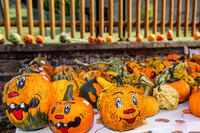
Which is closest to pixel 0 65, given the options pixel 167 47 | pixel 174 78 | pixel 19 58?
pixel 19 58

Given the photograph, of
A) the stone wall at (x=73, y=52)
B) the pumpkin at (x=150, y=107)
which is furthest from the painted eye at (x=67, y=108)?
the stone wall at (x=73, y=52)

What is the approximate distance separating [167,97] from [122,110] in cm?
56

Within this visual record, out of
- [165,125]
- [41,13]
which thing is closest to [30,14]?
[41,13]

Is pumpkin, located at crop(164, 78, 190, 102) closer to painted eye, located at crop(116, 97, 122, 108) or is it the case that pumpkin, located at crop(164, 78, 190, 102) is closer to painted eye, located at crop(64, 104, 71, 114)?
painted eye, located at crop(116, 97, 122, 108)

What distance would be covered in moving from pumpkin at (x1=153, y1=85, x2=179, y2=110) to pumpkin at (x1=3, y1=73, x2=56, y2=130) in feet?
3.21

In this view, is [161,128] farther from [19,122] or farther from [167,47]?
[167,47]

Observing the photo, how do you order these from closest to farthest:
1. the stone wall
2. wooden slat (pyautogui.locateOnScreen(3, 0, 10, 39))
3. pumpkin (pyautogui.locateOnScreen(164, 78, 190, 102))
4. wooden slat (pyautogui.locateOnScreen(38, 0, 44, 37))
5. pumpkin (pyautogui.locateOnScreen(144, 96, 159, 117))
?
pumpkin (pyautogui.locateOnScreen(144, 96, 159, 117))
pumpkin (pyautogui.locateOnScreen(164, 78, 190, 102))
the stone wall
wooden slat (pyautogui.locateOnScreen(3, 0, 10, 39))
wooden slat (pyautogui.locateOnScreen(38, 0, 44, 37))

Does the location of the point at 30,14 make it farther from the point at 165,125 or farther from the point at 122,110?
the point at 165,125

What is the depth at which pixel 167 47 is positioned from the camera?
389 cm

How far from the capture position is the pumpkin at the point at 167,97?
5.12 feet

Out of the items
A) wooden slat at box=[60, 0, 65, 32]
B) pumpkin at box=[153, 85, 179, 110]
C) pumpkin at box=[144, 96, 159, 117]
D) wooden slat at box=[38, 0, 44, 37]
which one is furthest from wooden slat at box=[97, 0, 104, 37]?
pumpkin at box=[144, 96, 159, 117]

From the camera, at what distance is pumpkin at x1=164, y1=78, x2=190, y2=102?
1704mm

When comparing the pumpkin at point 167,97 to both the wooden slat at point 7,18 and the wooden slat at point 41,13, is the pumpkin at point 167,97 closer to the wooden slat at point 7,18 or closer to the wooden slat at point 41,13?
the wooden slat at point 41,13

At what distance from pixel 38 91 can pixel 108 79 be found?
2.44ft
